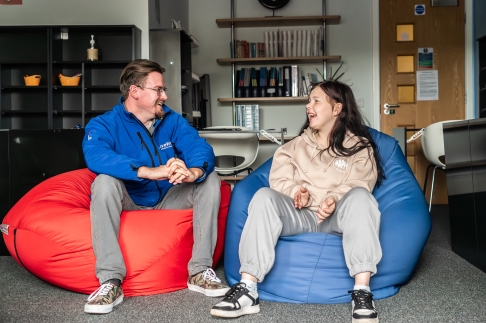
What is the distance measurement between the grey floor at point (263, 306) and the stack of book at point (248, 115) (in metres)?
3.87

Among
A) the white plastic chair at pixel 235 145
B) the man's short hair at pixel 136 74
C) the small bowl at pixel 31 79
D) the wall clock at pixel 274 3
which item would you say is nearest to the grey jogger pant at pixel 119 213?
the man's short hair at pixel 136 74

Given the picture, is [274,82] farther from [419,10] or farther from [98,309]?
[98,309]

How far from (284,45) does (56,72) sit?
2484 millimetres

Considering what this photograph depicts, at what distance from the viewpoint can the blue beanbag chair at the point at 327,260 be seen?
7.56 feet

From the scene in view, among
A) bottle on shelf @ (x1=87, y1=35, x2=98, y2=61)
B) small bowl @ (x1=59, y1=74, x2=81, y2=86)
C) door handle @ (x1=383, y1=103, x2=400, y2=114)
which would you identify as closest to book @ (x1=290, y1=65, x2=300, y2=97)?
door handle @ (x1=383, y1=103, x2=400, y2=114)

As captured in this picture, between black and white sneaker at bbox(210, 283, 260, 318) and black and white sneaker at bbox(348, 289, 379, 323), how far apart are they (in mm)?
365

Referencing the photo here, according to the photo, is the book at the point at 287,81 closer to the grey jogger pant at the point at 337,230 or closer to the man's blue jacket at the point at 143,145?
the man's blue jacket at the point at 143,145

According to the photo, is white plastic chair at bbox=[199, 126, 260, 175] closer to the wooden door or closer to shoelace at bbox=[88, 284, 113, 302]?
the wooden door

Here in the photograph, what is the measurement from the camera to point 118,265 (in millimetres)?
2326

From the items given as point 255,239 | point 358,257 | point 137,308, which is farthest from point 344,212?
point 137,308

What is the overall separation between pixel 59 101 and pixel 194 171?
3.95 m

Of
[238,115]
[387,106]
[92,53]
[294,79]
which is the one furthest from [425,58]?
[92,53]

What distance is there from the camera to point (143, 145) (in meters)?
2.69

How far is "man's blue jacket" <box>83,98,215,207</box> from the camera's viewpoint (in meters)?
2.53
